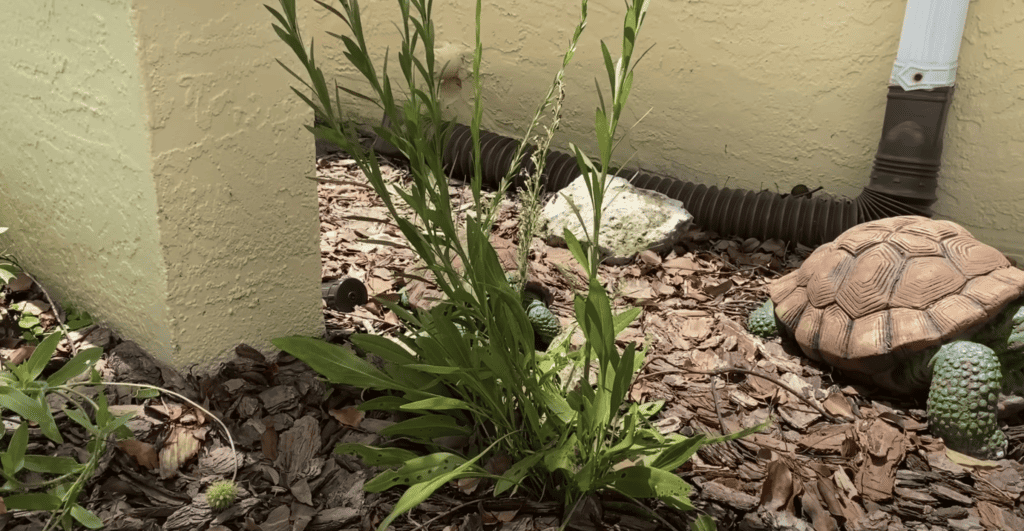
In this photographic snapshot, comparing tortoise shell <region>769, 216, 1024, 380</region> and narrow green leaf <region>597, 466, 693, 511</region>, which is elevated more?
tortoise shell <region>769, 216, 1024, 380</region>

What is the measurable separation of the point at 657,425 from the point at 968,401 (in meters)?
0.94

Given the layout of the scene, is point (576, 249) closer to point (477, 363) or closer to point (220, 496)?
point (477, 363)

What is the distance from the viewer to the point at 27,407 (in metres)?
1.70

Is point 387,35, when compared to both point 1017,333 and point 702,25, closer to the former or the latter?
point 702,25

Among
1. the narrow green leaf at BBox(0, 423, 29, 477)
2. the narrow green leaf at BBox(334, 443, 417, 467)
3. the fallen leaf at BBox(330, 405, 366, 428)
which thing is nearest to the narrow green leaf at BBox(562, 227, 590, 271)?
the narrow green leaf at BBox(334, 443, 417, 467)

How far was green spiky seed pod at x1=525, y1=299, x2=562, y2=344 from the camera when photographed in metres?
2.69

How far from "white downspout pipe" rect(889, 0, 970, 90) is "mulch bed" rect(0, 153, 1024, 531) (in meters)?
1.33

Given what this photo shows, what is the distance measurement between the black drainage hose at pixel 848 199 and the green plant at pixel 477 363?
4.69 ft

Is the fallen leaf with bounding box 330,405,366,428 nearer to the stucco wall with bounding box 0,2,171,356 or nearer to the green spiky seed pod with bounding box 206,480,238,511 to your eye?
the green spiky seed pod with bounding box 206,480,238,511

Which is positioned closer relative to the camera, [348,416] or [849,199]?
[348,416]

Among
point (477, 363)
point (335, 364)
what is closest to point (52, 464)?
→ point (335, 364)

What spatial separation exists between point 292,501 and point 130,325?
761 millimetres

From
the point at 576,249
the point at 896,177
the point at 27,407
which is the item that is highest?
the point at 576,249

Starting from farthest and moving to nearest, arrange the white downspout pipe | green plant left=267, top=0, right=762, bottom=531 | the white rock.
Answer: the white rock, the white downspout pipe, green plant left=267, top=0, right=762, bottom=531
